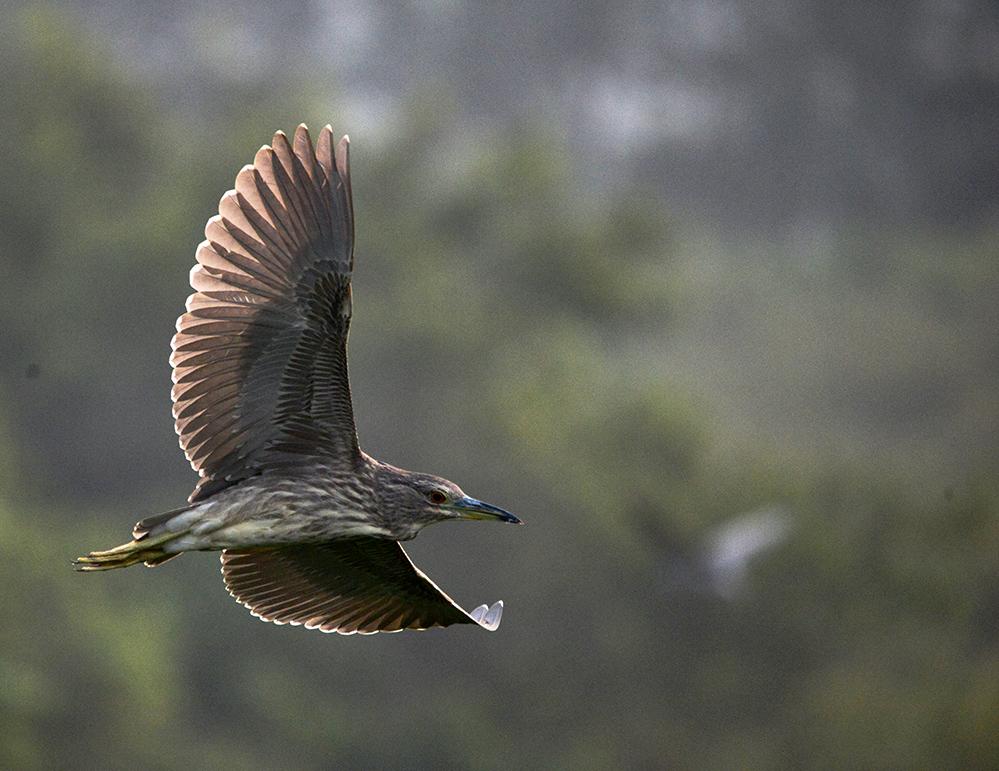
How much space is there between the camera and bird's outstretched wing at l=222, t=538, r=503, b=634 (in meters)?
8.66

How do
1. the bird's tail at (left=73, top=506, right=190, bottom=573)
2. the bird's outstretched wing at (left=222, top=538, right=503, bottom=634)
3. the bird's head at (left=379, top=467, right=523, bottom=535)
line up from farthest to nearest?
the bird's outstretched wing at (left=222, top=538, right=503, bottom=634) < the bird's head at (left=379, top=467, right=523, bottom=535) < the bird's tail at (left=73, top=506, right=190, bottom=573)

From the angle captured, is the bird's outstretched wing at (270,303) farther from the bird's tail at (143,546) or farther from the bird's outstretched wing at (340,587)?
the bird's outstretched wing at (340,587)

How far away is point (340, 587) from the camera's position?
28.9ft

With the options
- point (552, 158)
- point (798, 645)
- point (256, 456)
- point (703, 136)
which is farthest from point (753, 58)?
point (256, 456)

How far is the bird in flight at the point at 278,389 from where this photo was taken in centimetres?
775

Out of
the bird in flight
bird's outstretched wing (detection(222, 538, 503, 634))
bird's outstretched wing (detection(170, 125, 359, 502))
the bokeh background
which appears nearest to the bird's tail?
the bird in flight

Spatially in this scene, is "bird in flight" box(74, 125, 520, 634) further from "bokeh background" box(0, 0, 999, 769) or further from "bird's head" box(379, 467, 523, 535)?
"bokeh background" box(0, 0, 999, 769)

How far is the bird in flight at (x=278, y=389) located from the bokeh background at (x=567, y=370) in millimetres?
27153

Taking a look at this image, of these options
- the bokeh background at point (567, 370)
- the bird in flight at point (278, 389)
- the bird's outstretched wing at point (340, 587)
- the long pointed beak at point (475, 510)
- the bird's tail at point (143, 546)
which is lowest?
the bokeh background at point (567, 370)

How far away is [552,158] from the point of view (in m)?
55.0

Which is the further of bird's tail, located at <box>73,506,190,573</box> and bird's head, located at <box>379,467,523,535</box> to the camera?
bird's head, located at <box>379,467,523,535</box>

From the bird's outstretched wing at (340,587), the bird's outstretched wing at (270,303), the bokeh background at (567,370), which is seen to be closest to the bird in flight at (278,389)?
the bird's outstretched wing at (270,303)

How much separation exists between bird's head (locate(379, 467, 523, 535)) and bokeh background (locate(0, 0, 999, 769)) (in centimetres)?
2682

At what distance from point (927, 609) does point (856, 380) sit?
20.8ft
